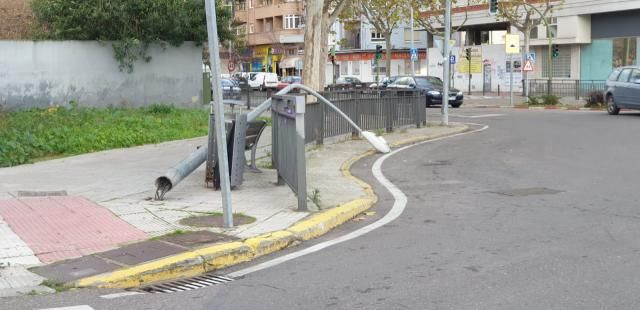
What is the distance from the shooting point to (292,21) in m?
74.2

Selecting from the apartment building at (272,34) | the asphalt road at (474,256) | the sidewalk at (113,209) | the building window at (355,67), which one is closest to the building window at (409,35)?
the building window at (355,67)

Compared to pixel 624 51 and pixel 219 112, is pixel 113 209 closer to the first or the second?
pixel 219 112

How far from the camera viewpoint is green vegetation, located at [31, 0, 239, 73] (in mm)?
21859

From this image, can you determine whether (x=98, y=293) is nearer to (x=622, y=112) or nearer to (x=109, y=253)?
(x=109, y=253)

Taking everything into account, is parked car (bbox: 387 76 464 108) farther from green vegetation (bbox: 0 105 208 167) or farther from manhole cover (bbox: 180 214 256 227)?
manhole cover (bbox: 180 214 256 227)

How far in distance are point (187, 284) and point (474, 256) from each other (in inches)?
102

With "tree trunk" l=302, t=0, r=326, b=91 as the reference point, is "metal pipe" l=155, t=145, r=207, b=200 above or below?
below

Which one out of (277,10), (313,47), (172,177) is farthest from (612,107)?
(277,10)

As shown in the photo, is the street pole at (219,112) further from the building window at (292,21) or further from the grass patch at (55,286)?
the building window at (292,21)

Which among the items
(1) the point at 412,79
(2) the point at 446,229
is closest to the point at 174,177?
(2) the point at 446,229

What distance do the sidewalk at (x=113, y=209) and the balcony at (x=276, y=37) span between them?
5983 centimetres

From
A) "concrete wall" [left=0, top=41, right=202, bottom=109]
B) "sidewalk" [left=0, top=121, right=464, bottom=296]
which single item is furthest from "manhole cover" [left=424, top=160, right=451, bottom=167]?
"concrete wall" [left=0, top=41, right=202, bottom=109]

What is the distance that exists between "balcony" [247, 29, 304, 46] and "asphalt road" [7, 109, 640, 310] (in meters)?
61.6

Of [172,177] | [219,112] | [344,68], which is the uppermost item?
[344,68]
